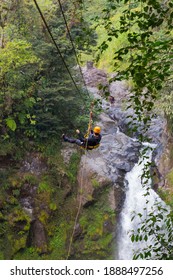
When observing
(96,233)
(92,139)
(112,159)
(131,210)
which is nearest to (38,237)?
(96,233)

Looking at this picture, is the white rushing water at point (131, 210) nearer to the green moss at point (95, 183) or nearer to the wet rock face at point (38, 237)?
the green moss at point (95, 183)

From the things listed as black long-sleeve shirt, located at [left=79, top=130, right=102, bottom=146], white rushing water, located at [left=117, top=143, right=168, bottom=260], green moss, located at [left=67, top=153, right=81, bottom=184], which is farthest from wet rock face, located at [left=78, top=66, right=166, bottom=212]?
black long-sleeve shirt, located at [left=79, top=130, right=102, bottom=146]

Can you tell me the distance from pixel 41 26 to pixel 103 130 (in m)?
6.65

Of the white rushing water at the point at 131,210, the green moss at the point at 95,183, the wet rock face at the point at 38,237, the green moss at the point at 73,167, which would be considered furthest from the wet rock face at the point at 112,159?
the wet rock face at the point at 38,237

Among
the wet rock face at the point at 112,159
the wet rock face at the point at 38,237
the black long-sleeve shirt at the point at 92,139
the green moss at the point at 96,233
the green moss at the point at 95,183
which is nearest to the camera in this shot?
the black long-sleeve shirt at the point at 92,139

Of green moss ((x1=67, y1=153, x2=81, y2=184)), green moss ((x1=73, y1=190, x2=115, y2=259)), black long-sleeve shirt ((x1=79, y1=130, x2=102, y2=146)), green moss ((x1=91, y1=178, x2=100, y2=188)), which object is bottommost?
green moss ((x1=73, y1=190, x2=115, y2=259))

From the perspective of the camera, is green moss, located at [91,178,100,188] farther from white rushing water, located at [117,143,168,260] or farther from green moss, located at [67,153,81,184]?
white rushing water, located at [117,143,168,260]

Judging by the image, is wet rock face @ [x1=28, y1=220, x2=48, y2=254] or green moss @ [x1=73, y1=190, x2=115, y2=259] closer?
wet rock face @ [x1=28, y1=220, x2=48, y2=254]

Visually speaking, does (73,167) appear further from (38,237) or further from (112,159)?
(38,237)

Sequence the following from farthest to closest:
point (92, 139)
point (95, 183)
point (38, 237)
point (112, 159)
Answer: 1. point (112, 159)
2. point (95, 183)
3. point (38, 237)
4. point (92, 139)

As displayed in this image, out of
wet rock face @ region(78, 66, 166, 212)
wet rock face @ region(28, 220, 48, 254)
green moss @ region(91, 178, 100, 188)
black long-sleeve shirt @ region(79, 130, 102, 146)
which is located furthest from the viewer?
wet rock face @ region(78, 66, 166, 212)

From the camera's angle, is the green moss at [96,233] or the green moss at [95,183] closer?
the green moss at [96,233]

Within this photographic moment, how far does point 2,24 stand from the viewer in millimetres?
13852
